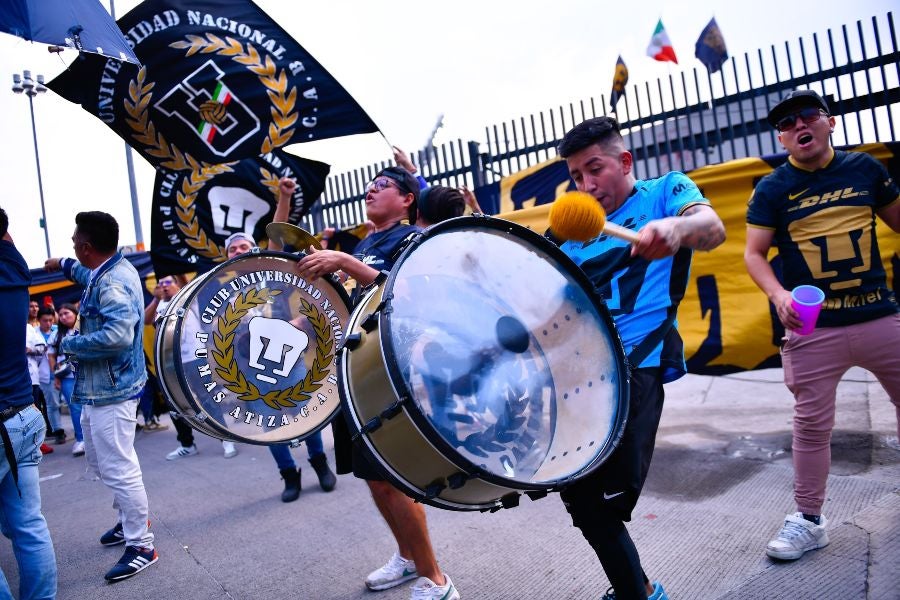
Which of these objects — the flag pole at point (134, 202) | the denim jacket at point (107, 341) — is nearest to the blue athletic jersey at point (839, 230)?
the denim jacket at point (107, 341)

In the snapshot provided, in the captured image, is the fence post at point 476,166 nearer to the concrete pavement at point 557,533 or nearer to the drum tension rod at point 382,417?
the concrete pavement at point 557,533

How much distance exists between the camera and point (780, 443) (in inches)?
170

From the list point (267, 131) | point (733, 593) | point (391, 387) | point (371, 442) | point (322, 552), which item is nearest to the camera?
point (391, 387)

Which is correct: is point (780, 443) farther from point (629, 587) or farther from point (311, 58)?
point (311, 58)

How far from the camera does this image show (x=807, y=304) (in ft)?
8.18

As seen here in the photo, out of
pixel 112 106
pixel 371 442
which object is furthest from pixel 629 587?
pixel 112 106

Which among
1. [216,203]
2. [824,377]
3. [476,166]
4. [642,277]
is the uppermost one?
[476,166]

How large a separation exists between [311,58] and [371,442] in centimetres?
291

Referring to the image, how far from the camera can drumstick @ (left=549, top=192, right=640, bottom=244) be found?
1.66 metres

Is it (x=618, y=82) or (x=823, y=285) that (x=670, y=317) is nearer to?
(x=823, y=285)

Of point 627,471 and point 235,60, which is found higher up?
point 235,60

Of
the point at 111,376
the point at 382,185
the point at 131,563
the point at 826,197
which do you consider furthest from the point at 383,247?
the point at 131,563

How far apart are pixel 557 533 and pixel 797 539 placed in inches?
44.4

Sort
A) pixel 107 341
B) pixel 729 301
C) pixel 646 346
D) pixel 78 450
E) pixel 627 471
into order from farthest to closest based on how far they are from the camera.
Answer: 1. pixel 78 450
2. pixel 729 301
3. pixel 107 341
4. pixel 646 346
5. pixel 627 471
